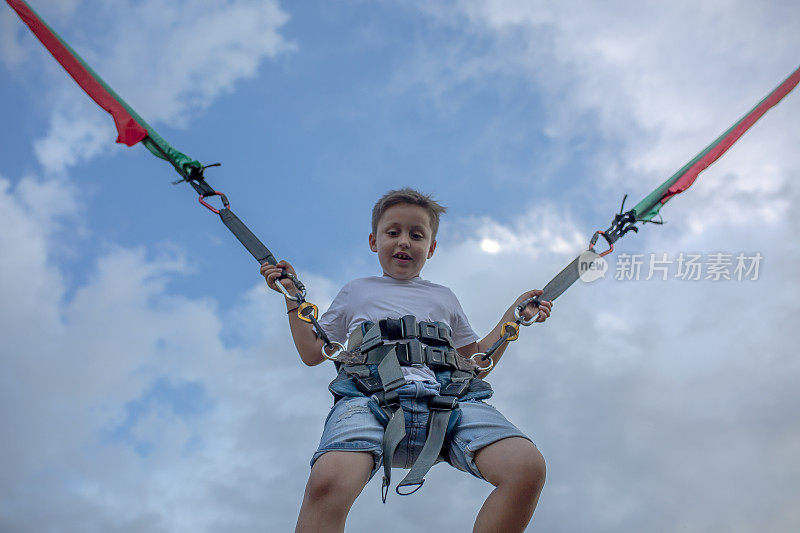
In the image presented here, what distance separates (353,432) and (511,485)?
0.90 m

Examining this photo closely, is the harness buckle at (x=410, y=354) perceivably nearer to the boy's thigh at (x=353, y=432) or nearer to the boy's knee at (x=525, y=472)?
the boy's thigh at (x=353, y=432)

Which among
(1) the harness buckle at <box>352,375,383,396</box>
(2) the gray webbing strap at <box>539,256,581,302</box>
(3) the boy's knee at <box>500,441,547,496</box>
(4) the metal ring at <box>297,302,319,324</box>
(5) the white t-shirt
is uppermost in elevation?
(2) the gray webbing strap at <box>539,256,581,302</box>

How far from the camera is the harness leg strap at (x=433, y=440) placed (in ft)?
14.1

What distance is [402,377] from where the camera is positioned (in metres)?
4.54

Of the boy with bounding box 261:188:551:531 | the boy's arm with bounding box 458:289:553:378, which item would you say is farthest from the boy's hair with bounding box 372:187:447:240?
the boy's arm with bounding box 458:289:553:378

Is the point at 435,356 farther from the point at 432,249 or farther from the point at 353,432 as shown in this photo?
the point at 432,249

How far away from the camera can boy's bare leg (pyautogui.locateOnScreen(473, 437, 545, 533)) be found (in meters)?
3.99

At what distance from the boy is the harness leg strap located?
25mm

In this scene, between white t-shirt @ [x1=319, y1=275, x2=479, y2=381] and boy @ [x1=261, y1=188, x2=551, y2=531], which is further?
white t-shirt @ [x1=319, y1=275, x2=479, y2=381]

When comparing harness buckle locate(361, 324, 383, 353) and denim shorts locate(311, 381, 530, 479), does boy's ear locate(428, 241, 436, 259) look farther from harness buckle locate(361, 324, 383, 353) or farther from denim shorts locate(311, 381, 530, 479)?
denim shorts locate(311, 381, 530, 479)

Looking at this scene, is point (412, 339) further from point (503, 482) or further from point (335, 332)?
Answer: point (503, 482)

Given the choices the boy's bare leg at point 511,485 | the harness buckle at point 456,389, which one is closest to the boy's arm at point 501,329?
the harness buckle at point 456,389

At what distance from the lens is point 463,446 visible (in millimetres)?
4422

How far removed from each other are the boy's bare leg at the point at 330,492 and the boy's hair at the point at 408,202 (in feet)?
7.01
